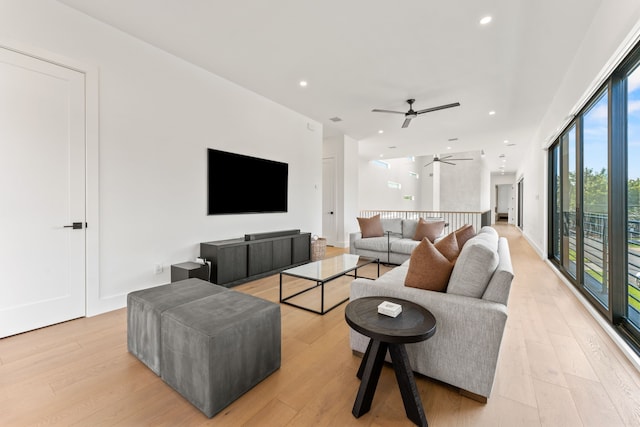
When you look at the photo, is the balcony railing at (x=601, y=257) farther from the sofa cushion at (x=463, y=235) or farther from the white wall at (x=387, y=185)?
the white wall at (x=387, y=185)

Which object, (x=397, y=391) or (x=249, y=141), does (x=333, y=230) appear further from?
(x=397, y=391)

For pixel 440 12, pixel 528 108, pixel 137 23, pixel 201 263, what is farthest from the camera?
pixel 528 108

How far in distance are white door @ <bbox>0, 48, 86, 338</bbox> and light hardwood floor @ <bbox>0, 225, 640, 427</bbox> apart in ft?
0.95

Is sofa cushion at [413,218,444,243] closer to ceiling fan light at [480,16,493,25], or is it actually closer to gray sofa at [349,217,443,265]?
gray sofa at [349,217,443,265]

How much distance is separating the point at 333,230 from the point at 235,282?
3.61 meters

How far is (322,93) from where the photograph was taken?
14.4 feet

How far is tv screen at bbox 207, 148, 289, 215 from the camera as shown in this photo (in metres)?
3.87

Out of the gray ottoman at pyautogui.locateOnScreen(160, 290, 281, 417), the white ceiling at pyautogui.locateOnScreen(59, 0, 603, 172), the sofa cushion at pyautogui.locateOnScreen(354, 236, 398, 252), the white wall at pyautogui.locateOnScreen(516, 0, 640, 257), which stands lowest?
the gray ottoman at pyautogui.locateOnScreen(160, 290, 281, 417)

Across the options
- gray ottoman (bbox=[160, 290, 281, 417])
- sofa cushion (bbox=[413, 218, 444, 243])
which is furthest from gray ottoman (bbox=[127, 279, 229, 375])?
sofa cushion (bbox=[413, 218, 444, 243])

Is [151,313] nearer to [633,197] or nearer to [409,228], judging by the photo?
[633,197]

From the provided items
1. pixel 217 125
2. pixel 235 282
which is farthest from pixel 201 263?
pixel 217 125

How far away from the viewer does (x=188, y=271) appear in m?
3.07

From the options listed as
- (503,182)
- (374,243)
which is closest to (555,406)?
(374,243)

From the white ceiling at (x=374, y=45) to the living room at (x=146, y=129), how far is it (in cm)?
17
